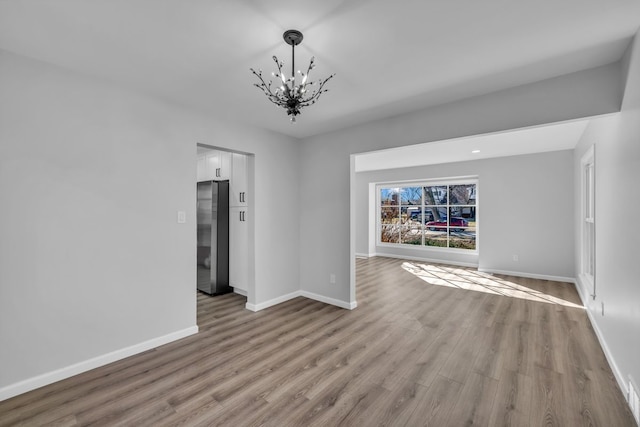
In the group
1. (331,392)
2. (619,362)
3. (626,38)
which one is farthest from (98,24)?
(619,362)

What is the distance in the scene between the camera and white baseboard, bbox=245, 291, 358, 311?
Answer: 12.8ft

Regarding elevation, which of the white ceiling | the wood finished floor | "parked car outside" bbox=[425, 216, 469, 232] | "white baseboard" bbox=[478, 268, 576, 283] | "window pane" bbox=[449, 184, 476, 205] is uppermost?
the white ceiling

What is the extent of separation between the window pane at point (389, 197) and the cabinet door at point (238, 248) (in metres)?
5.11

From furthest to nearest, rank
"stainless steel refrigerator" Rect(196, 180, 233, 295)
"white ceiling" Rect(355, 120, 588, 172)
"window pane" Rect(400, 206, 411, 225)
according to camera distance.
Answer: "window pane" Rect(400, 206, 411, 225) < "stainless steel refrigerator" Rect(196, 180, 233, 295) < "white ceiling" Rect(355, 120, 588, 172)

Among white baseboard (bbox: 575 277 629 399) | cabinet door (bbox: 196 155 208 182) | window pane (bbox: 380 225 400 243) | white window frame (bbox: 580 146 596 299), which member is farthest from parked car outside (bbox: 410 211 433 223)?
cabinet door (bbox: 196 155 208 182)

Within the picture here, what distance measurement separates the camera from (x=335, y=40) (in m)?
1.97

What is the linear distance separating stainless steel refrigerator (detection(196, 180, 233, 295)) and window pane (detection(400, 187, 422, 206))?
5273 millimetres

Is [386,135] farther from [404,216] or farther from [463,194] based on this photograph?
[404,216]

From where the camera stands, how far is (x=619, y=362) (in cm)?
223

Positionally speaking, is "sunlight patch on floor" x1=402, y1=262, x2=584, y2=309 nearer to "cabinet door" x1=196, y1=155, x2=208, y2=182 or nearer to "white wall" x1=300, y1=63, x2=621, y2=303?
"white wall" x1=300, y1=63, x2=621, y2=303

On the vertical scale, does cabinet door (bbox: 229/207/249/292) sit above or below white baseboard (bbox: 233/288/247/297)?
above

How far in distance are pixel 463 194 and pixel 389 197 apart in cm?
205

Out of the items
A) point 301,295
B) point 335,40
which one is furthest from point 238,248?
point 335,40

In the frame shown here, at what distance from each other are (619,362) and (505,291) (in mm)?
2589
